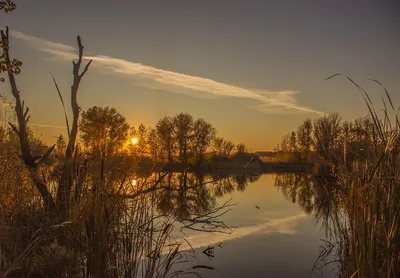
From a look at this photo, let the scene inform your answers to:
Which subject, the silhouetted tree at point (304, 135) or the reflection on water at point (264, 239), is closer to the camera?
the reflection on water at point (264, 239)

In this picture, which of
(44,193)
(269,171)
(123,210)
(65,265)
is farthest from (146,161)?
(269,171)

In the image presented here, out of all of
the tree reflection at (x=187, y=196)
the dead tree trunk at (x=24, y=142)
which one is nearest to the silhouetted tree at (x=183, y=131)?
the tree reflection at (x=187, y=196)

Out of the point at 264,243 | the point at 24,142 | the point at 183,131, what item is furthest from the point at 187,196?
the point at 183,131

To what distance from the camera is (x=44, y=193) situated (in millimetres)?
6941

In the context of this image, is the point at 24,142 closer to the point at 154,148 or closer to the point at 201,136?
the point at 154,148

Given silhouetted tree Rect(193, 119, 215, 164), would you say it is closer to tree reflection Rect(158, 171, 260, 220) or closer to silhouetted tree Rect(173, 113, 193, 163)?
silhouetted tree Rect(173, 113, 193, 163)

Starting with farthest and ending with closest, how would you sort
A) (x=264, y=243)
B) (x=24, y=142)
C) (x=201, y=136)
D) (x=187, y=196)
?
1. (x=201, y=136)
2. (x=187, y=196)
3. (x=264, y=243)
4. (x=24, y=142)

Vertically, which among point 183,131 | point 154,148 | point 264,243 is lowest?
point 264,243

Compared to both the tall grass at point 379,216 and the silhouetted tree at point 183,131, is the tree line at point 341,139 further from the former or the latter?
the silhouetted tree at point 183,131

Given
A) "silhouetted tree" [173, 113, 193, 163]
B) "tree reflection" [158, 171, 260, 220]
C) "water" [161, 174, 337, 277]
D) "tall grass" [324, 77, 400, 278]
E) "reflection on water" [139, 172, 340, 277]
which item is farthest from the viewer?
"silhouetted tree" [173, 113, 193, 163]

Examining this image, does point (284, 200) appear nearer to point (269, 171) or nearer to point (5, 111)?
point (5, 111)

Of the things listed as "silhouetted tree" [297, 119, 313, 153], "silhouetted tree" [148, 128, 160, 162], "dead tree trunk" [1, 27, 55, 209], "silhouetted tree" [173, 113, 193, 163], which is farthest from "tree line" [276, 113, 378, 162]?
"silhouetted tree" [297, 119, 313, 153]

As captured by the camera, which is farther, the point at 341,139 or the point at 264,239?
the point at 264,239

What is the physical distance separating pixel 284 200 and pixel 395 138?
20.7 metres
